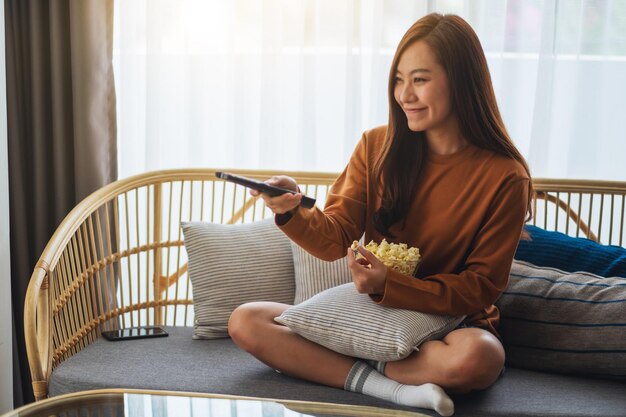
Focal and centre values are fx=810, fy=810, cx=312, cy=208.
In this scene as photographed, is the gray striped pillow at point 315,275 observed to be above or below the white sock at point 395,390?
above

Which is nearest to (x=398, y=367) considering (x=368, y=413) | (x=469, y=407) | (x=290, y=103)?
(x=469, y=407)

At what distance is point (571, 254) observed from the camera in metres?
2.03

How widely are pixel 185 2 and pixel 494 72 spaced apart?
97cm

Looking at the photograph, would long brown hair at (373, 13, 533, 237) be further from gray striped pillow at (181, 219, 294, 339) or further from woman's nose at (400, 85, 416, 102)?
gray striped pillow at (181, 219, 294, 339)

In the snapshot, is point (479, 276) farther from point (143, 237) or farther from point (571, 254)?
point (143, 237)

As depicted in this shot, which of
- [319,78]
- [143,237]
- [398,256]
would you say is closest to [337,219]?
[398,256]

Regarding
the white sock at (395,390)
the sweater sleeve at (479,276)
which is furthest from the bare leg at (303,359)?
the sweater sleeve at (479,276)

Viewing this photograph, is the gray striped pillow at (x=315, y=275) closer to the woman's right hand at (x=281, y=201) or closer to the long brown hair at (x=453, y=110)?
the long brown hair at (x=453, y=110)

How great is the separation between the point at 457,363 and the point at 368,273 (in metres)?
0.26

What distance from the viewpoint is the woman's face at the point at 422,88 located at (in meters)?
1.82

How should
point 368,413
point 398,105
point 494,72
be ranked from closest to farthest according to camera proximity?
point 368,413 < point 398,105 < point 494,72

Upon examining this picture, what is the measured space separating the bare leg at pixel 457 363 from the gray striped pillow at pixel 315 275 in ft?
1.44

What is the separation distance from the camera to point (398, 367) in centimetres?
170

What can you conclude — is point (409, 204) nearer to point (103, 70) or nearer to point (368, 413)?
point (368, 413)
